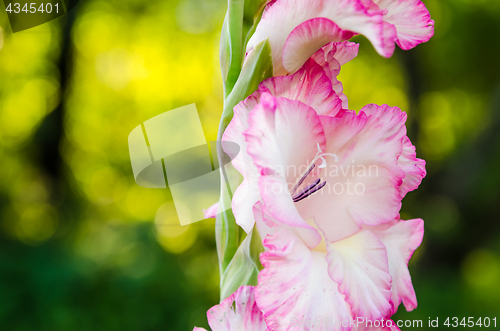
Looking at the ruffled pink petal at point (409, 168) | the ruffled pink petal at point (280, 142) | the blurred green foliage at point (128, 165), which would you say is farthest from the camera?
the blurred green foliage at point (128, 165)

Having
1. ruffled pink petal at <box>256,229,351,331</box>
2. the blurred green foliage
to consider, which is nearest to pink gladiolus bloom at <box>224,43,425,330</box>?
ruffled pink petal at <box>256,229,351,331</box>

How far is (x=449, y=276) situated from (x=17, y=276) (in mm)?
3087

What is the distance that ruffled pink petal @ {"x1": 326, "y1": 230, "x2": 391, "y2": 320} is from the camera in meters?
0.33

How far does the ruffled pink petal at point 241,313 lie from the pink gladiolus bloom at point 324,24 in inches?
8.9

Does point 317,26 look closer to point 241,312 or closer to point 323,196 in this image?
point 323,196

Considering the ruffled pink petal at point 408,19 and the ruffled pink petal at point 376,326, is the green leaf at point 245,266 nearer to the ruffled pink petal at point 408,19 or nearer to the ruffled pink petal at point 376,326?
the ruffled pink petal at point 376,326

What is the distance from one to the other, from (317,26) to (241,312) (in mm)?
277

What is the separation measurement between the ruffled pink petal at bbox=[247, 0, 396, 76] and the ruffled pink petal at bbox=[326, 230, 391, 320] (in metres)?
0.17

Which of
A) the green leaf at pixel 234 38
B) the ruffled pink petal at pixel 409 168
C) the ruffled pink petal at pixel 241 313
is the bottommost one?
the ruffled pink petal at pixel 241 313

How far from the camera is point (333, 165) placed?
382mm

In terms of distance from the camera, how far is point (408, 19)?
0.38 m

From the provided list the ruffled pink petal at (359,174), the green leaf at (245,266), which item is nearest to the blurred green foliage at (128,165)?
the green leaf at (245,266)

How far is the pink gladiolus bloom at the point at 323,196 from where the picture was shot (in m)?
0.31

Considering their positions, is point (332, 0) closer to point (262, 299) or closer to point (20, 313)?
point (262, 299)
